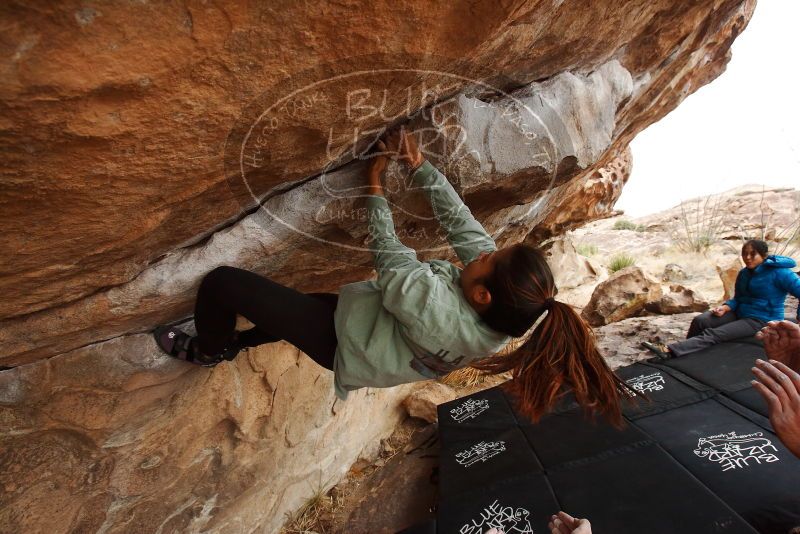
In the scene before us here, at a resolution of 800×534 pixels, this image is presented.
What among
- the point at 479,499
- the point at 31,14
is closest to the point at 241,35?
the point at 31,14

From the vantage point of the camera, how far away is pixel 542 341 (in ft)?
4.56

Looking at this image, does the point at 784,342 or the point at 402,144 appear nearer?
the point at 402,144

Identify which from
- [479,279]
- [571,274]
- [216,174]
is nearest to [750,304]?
[571,274]

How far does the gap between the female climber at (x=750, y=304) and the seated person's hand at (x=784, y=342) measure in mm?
2138

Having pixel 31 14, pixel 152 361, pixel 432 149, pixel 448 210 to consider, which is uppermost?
pixel 31 14

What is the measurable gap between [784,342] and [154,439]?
2.97 m

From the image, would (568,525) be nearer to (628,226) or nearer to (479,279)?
(479,279)

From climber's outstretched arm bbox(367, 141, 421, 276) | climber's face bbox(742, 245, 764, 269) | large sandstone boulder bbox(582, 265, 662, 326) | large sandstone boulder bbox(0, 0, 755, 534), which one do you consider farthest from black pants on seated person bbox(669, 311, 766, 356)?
climber's outstretched arm bbox(367, 141, 421, 276)

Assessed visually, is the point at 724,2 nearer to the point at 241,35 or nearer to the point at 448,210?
the point at 448,210

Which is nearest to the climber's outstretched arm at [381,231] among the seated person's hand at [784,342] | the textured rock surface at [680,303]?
the seated person's hand at [784,342]

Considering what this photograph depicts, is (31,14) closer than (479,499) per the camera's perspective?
Yes

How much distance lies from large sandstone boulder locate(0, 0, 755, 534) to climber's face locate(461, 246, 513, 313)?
0.55 meters

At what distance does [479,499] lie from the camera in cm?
267

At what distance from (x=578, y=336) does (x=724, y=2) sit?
7.68 ft
